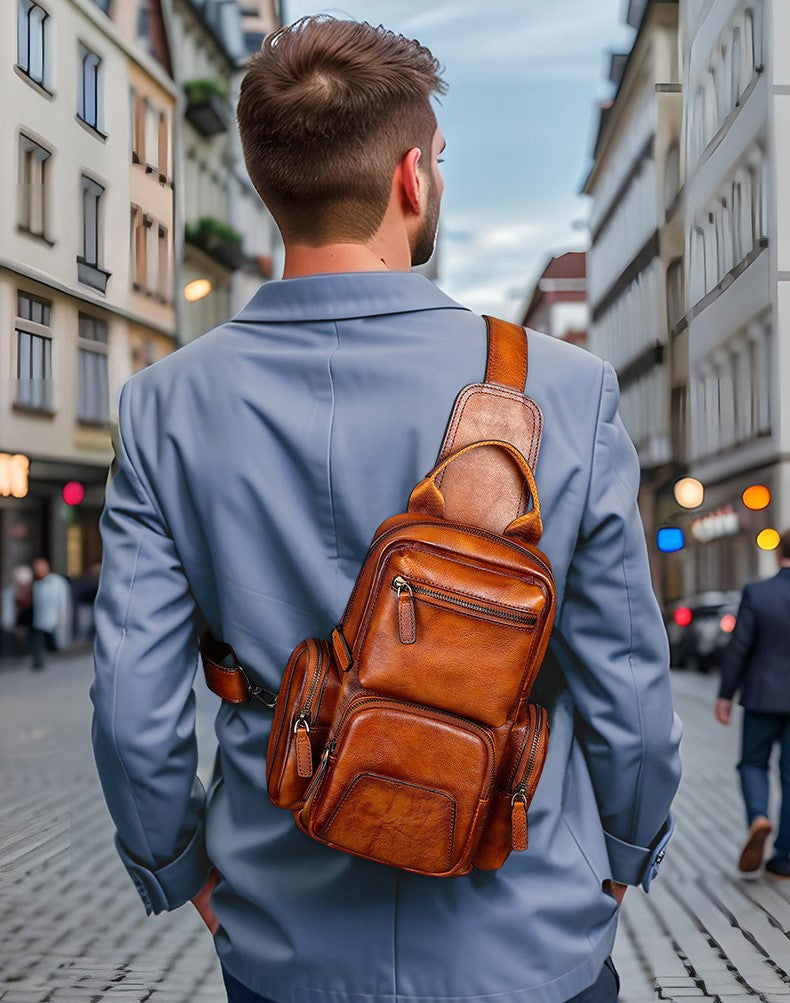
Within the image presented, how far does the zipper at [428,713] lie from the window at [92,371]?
2197mm

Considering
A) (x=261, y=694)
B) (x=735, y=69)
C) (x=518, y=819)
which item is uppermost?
(x=735, y=69)

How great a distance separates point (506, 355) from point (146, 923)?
3.99 meters

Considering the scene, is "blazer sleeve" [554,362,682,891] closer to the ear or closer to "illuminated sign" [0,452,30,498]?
the ear

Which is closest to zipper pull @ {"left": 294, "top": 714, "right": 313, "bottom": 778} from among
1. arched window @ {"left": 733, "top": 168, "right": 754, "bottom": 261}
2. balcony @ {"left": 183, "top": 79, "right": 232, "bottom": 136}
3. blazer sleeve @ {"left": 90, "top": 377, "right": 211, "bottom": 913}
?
blazer sleeve @ {"left": 90, "top": 377, "right": 211, "bottom": 913}

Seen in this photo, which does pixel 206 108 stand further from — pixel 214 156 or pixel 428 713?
→ pixel 428 713

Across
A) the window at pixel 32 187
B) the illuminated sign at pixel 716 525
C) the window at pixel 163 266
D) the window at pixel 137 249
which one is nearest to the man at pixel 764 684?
the illuminated sign at pixel 716 525

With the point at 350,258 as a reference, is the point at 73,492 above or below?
below

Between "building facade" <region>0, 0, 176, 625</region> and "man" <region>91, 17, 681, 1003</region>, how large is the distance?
5.72 ft

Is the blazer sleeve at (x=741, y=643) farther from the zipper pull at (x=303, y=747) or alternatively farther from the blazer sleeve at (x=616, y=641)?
the zipper pull at (x=303, y=747)

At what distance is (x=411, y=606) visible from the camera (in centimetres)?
132

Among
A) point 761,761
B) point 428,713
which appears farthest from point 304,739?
point 761,761

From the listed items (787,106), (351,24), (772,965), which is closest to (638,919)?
(772,965)

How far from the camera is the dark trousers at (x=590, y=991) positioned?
4.78 feet

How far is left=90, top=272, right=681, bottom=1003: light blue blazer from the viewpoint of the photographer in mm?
1432
